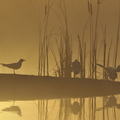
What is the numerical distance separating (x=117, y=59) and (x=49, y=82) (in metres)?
0.36

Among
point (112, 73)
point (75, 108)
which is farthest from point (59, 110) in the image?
point (112, 73)

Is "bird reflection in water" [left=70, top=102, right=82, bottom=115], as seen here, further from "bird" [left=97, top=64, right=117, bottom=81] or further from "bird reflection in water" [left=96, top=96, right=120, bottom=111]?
"bird" [left=97, top=64, right=117, bottom=81]

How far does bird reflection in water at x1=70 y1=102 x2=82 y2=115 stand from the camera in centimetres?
112

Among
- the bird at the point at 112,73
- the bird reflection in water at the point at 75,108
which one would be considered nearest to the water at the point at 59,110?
the bird reflection in water at the point at 75,108

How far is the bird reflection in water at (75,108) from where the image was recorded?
3.67 ft

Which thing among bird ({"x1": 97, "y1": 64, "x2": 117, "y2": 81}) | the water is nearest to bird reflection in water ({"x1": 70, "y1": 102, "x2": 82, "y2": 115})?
the water

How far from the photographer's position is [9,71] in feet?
4.69

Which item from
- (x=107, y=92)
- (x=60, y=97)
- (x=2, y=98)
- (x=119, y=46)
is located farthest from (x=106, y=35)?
(x=2, y=98)

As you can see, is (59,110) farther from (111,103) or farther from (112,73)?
(112,73)

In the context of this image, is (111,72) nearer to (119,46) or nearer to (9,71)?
(119,46)

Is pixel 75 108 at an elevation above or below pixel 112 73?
below

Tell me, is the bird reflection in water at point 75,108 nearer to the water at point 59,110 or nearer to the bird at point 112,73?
the water at point 59,110

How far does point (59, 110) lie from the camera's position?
113cm

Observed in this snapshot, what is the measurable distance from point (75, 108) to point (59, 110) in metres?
0.07
